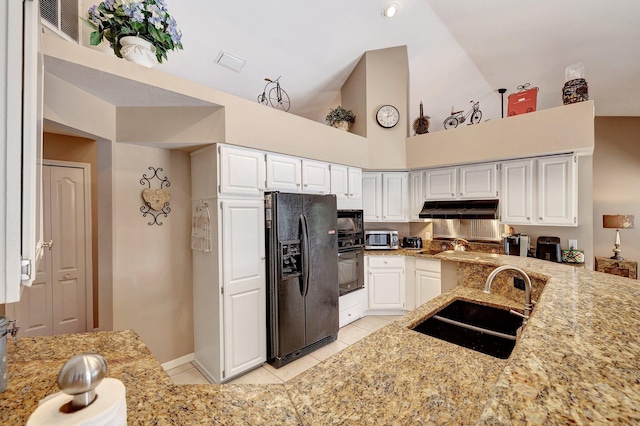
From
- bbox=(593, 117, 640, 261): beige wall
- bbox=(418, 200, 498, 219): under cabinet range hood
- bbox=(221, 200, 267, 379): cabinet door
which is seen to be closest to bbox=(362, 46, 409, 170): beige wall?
bbox=(418, 200, 498, 219): under cabinet range hood

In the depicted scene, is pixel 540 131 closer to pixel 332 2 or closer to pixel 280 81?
pixel 332 2

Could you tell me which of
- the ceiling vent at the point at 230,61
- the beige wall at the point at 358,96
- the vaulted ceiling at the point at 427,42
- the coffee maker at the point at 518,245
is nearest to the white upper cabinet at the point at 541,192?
the coffee maker at the point at 518,245

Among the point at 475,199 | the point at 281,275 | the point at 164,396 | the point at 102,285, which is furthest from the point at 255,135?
the point at 475,199

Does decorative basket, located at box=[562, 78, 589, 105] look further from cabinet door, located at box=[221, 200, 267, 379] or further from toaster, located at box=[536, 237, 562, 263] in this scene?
cabinet door, located at box=[221, 200, 267, 379]

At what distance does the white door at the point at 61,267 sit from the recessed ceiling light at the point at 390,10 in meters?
4.00

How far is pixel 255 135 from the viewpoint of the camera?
2.63 m

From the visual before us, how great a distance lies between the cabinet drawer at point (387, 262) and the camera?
3926mm

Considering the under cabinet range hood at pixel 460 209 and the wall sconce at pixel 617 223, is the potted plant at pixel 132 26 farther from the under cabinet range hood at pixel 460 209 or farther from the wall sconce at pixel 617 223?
the wall sconce at pixel 617 223

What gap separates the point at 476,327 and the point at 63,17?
10.3 feet

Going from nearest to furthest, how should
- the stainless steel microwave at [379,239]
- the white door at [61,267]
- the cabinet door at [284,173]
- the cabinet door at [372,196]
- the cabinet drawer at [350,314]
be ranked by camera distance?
the cabinet door at [284,173] < the white door at [61,267] < the cabinet drawer at [350,314] < the stainless steel microwave at [379,239] < the cabinet door at [372,196]

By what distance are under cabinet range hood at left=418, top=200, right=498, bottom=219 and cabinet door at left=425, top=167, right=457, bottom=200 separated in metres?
0.11

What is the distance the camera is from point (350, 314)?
365cm

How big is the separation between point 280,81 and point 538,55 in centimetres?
331

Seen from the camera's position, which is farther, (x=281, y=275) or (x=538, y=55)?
(x=538, y=55)
